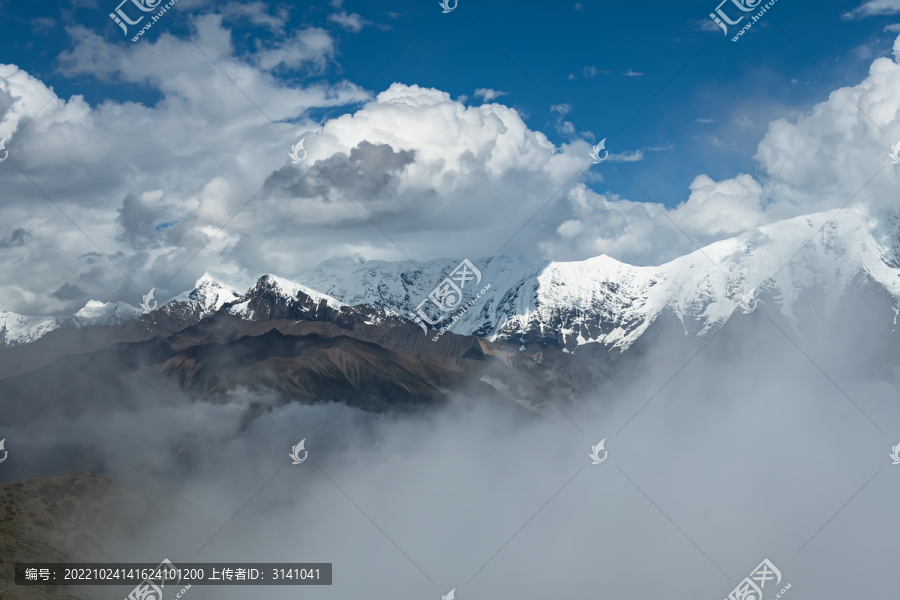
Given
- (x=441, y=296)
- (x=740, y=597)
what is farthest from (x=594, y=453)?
(x=740, y=597)

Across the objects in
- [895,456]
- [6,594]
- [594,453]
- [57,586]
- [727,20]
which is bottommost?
[57,586]

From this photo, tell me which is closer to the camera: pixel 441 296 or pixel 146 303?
pixel 146 303

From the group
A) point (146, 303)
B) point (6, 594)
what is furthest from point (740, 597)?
point (6, 594)

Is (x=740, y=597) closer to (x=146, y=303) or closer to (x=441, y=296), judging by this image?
(x=441, y=296)

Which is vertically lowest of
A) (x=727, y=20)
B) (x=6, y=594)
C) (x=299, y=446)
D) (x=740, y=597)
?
(x=6, y=594)

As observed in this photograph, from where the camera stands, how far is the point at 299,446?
475ft

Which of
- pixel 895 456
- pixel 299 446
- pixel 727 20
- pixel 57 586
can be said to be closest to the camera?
pixel 727 20

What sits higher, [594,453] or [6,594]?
[594,453]

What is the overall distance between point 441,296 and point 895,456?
3946 inches

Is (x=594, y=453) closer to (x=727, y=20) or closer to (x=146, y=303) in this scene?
(x=727, y=20)

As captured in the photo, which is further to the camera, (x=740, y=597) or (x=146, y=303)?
(x=740, y=597)

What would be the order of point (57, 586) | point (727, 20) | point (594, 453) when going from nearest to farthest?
point (727, 20) < point (594, 453) < point (57, 586)

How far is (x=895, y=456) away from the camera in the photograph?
134 meters

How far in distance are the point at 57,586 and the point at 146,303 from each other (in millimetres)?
106159
